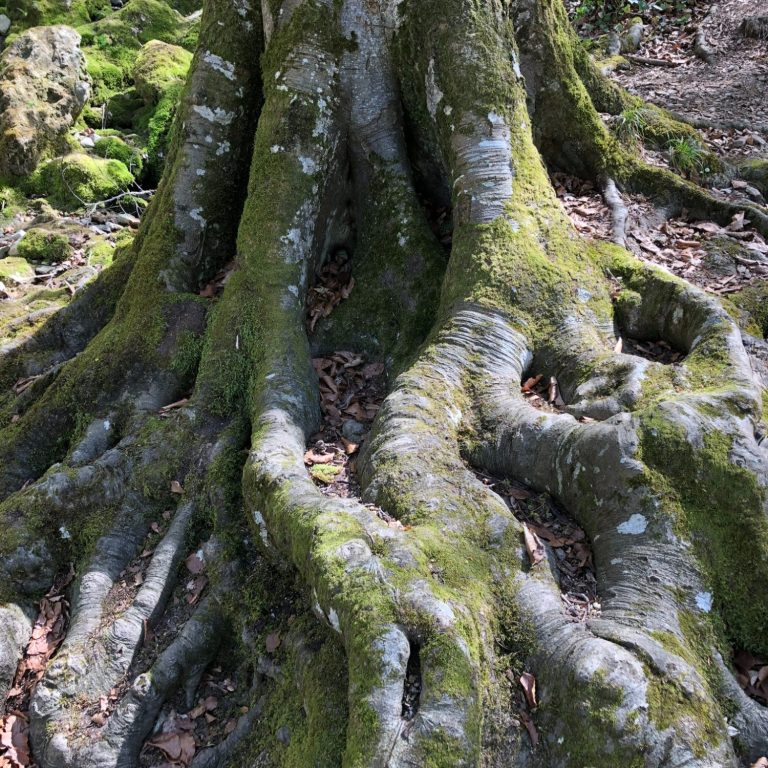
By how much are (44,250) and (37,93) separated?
3.98 meters

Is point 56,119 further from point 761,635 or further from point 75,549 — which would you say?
point 761,635

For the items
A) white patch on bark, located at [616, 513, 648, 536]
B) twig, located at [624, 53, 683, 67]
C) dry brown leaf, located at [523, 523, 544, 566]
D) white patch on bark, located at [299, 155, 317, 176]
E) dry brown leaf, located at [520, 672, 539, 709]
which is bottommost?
dry brown leaf, located at [520, 672, 539, 709]

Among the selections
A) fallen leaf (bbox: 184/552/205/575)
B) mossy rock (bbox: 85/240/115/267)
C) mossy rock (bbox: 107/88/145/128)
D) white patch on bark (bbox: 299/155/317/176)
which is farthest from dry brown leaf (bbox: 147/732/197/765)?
mossy rock (bbox: 107/88/145/128)

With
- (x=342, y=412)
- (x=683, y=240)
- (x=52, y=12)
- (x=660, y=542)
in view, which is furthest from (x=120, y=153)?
(x=660, y=542)

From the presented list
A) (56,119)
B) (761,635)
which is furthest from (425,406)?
(56,119)

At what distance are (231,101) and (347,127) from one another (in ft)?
3.85

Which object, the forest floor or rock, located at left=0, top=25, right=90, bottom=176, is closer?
the forest floor

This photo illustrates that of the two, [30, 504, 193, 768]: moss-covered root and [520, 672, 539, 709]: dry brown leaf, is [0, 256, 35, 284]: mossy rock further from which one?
[520, 672, 539, 709]: dry brown leaf

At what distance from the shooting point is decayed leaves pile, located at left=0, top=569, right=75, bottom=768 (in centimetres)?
362

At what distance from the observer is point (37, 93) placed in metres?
11.7

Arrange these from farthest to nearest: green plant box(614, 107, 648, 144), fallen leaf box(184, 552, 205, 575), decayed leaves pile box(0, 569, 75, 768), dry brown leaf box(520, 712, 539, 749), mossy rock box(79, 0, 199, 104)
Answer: mossy rock box(79, 0, 199, 104)
green plant box(614, 107, 648, 144)
fallen leaf box(184, 552, 205, 575)
decayed leaves pile box(0, 569, 75, 768)
dry brown leaf box(520, 712, 539, 749)

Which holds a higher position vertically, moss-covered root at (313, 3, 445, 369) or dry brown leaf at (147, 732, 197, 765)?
moss-covered root at (313, 3, 445, 369)

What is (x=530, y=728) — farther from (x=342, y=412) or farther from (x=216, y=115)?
(x=216, y=115)

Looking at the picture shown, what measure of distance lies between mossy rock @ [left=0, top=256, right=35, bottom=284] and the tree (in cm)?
328
